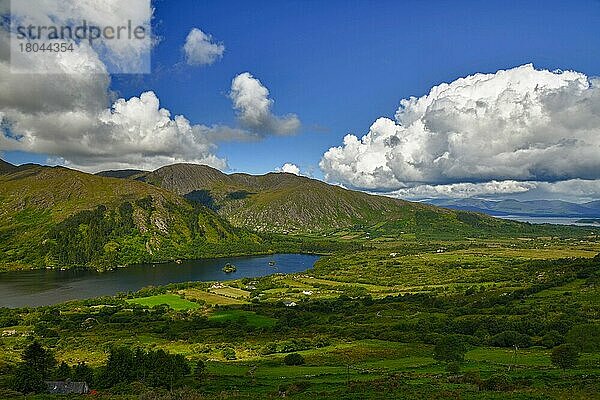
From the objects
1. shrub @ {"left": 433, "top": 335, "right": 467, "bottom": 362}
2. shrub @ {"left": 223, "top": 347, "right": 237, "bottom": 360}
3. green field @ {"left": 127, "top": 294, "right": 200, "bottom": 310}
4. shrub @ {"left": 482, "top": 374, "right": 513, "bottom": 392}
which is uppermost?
shrub @ {"left": 482, "top": 374, "right": 513, "bottom": 392}

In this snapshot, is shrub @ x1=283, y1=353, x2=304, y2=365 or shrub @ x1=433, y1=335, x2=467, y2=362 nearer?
shrub @ x1=433, y1=335, x2=467, y2=362

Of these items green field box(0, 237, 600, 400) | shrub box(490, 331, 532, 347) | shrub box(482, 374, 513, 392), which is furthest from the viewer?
shrub box(490, 331, 532, 347)

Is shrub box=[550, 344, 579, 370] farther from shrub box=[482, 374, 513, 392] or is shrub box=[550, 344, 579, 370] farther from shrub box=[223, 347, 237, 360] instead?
shrub box=[223, 347, 237, 360]

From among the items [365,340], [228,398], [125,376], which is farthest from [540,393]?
[365,340]

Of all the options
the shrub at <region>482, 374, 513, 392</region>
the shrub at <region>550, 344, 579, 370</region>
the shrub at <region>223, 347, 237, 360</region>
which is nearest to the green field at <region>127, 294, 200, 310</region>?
the shrub at <region>223, 347, 237, 360</region>

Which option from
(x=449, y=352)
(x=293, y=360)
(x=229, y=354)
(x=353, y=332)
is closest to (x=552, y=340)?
(x=449, y=352)

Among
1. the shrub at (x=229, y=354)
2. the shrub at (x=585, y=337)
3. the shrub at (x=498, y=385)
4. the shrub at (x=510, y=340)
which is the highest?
the shrub at (x=498, y=385)

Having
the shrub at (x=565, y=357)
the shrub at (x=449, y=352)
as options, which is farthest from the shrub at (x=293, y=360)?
the shrub at (x=565, y=357)

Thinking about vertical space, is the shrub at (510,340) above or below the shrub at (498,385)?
below

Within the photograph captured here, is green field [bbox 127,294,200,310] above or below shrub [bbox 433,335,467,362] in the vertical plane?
below

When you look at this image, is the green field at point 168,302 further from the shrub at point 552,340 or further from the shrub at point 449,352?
the shrub at point 552,340

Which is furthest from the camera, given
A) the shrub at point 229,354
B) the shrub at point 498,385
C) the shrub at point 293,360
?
the shrub at point 229,354

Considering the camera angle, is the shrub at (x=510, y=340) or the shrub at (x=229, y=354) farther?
the shrub at (x=229, y=354)
